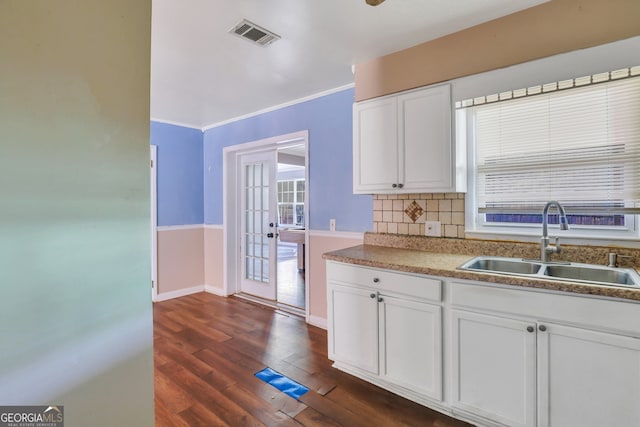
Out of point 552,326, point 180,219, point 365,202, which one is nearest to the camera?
point 552,326

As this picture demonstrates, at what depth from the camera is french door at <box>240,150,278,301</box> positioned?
156 inches

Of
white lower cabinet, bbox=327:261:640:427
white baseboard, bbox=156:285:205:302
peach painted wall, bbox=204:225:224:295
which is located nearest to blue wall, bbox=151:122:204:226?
peach painted wall, bbox=204:225:224:295

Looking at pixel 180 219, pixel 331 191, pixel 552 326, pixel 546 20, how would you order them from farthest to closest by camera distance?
pixel 180 219 → pixel 331 191 → pixel 546 20 → pixel 552 326

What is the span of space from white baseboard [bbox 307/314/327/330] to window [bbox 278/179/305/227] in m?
5.65

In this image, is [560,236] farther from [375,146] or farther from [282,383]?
[282,383]

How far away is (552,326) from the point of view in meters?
1.47

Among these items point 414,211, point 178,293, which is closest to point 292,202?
point 178,293

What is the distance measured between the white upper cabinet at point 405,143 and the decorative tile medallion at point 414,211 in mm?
281

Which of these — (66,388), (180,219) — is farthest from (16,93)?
(180,219)

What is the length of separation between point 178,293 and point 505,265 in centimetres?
391

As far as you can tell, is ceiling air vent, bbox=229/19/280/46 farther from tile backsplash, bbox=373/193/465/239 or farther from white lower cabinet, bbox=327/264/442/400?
white lower cabinet, bbox=327/264/442/400

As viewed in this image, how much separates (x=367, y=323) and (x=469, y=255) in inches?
33.7

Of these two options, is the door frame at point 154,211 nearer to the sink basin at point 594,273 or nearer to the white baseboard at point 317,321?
the white baseboard at point 317,321

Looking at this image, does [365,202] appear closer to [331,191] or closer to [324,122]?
[331,191]
